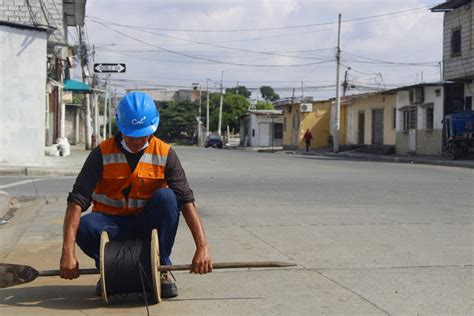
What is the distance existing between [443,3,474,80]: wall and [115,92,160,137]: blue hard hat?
1186 inches

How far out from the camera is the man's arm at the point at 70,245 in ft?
15.4

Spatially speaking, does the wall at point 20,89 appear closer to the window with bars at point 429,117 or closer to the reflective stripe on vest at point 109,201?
the reflective stripe on vest at point 109,201

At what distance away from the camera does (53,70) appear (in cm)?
3288

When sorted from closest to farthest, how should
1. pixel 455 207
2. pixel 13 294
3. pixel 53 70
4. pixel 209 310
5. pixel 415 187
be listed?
pixel 209 310 → pixel 13 294 → pixel 455 207 → pixel 415 187 → pixel 53 70

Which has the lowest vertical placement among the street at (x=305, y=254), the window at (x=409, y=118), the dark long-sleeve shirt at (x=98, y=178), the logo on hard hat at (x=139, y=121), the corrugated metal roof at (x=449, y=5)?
the street at (x=305, y=254)

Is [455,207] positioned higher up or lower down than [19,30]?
lower down

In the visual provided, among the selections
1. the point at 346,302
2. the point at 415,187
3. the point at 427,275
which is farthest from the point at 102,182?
the point at 415,187

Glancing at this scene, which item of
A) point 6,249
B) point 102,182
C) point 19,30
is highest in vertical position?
point 19,30

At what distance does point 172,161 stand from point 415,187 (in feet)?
37.8

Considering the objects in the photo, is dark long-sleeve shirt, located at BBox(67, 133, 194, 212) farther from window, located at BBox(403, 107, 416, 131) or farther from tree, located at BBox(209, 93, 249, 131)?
tree, located at BBox(209, 93, 249, 131)

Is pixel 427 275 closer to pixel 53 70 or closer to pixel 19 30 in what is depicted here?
pixel 19 30

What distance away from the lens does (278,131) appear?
70.7m

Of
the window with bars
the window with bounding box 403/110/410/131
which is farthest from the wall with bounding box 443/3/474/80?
the window with bounding box 403/110/410/131

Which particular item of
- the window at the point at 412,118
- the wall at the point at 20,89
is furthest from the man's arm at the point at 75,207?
the window at the point at 412,118
